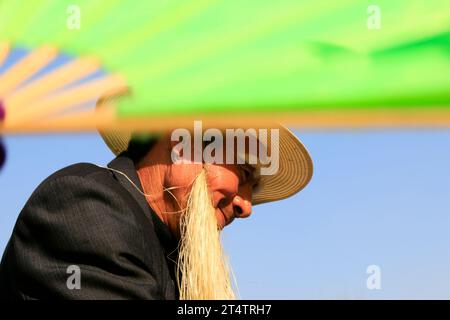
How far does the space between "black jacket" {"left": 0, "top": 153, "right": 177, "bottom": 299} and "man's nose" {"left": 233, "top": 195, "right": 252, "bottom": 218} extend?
15.5 inches

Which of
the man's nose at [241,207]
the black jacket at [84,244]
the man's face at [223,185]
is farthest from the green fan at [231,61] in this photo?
the man's nose at [241,207]

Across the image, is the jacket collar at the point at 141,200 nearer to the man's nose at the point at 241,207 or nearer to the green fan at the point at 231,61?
the man's nose at the point at 241,207

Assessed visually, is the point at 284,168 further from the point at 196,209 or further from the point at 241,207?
the point at 196,209

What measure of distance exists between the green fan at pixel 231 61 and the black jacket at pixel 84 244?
366 millimetres

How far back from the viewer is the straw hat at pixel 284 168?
2576 millimetres

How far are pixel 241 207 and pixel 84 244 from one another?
2.30 ft

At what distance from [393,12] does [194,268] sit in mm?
935

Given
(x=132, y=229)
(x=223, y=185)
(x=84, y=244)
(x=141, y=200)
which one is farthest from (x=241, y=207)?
(x=84, y=244)

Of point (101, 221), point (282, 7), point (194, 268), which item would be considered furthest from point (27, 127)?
point (194, 268)

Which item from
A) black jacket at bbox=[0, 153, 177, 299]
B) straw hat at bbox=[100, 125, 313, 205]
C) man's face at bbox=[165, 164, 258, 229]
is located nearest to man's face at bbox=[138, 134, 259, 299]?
man's face at bbox=[165, 164, 258, 229]

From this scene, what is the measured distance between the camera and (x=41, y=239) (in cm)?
184

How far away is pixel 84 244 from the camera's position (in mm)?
1757

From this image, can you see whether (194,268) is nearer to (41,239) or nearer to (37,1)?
(41,239)

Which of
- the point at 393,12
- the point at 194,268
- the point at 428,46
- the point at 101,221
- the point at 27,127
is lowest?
the point at 194,268
